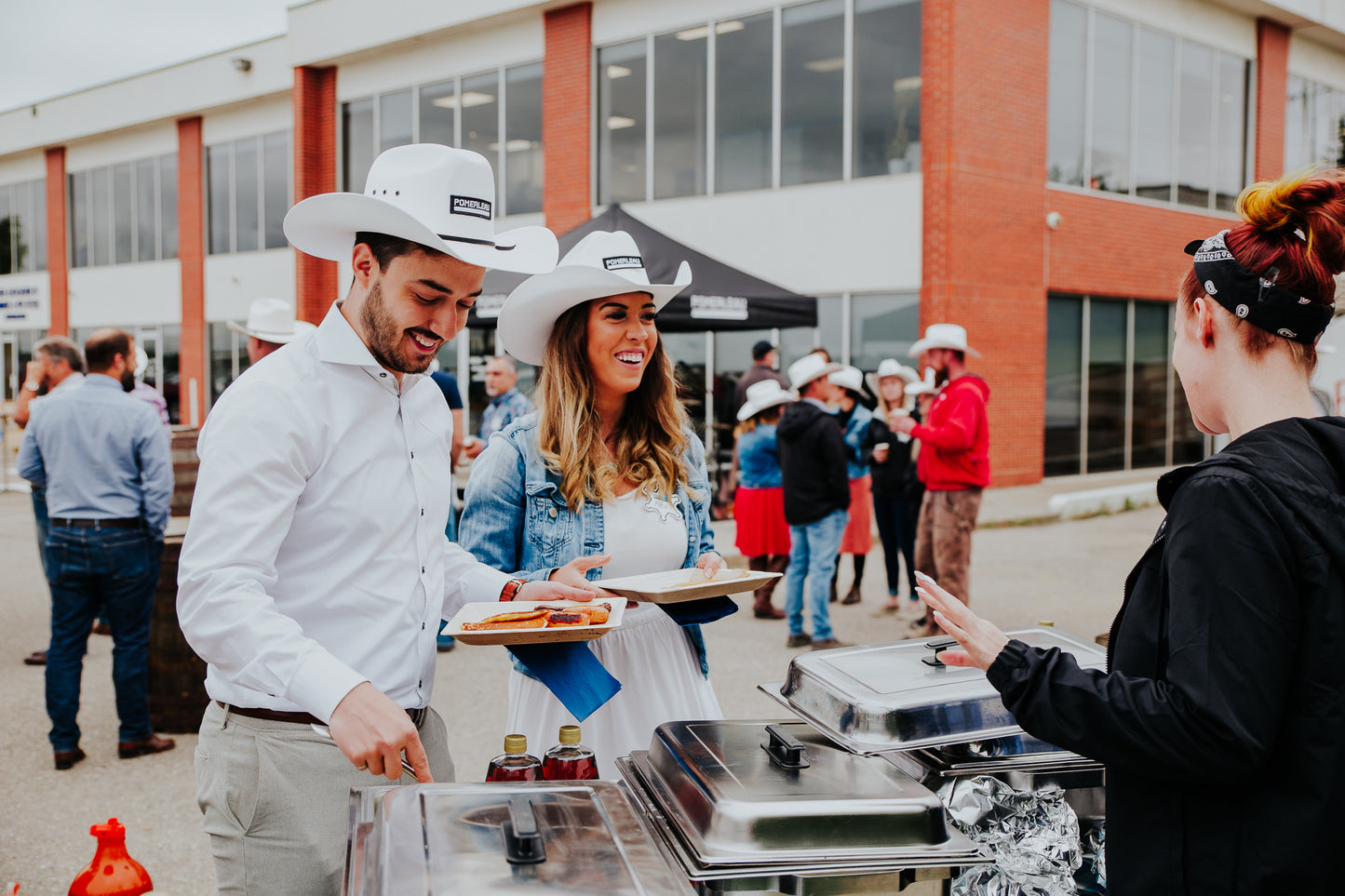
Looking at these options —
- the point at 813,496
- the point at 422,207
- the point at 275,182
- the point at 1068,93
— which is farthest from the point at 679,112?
the point at 422,207

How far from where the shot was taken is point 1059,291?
1564cm

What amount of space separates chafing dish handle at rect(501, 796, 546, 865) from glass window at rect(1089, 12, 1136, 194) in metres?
16.5

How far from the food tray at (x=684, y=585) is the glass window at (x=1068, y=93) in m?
14.7

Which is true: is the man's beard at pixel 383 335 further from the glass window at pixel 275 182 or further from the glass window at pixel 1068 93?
the glass window at pixel 275 182

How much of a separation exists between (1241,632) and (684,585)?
1152 mm

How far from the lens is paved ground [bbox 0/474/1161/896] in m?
4.15

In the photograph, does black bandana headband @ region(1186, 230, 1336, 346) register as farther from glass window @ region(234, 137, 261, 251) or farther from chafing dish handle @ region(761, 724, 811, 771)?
glass window @ region(234, 137, 261, 251)

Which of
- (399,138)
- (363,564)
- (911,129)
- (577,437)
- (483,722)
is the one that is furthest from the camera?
(399,138)

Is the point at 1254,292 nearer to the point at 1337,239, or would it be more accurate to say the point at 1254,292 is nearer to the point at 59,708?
the point at 1337,239

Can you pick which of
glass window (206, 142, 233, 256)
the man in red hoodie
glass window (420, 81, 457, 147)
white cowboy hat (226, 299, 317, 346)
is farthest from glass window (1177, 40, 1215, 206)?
glass window (206, 142, 233, 256)

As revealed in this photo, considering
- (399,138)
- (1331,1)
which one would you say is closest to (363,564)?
(399,138)

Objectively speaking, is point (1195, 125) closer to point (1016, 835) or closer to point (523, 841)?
point (1016, 835)

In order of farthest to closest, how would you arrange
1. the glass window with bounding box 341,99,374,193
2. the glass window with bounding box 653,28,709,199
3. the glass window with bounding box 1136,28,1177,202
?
1. the glass window with bounding box 341,99,374,193
2. the glass window with bounding box 1136,28,1177,202
3. the glass window with bounding box 653,28,709,199

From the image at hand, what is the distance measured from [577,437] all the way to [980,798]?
1.43 m
